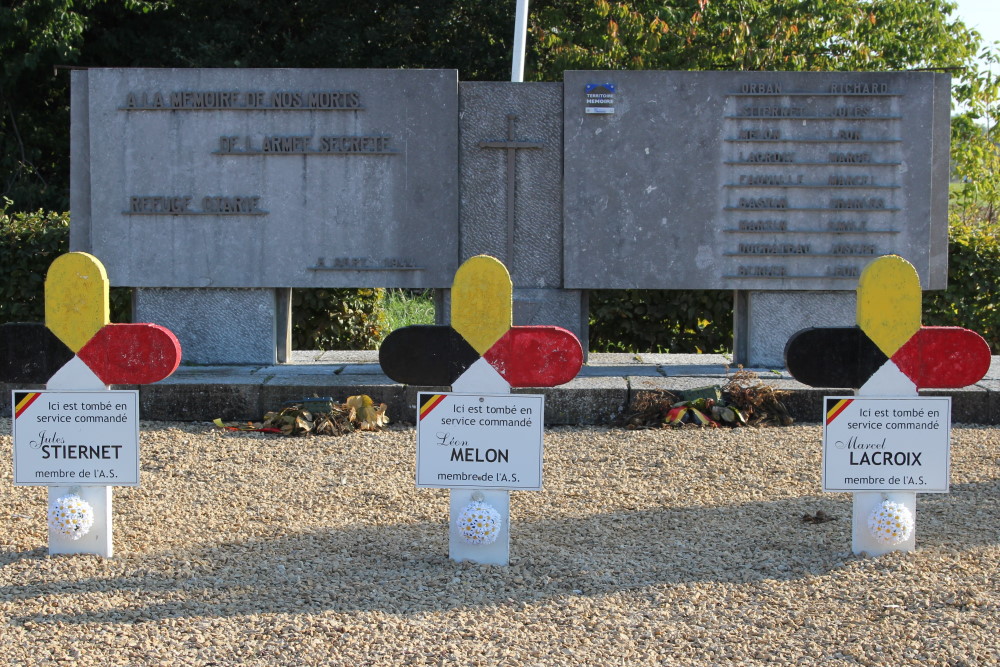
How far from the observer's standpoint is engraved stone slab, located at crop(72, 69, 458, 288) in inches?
263

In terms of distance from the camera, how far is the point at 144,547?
377cm

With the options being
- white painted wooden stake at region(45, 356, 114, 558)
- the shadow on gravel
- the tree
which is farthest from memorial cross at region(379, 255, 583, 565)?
the tree

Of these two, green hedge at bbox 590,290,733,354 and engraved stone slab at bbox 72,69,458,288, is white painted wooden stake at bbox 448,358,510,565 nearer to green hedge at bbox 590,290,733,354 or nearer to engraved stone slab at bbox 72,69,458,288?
engraved stone slab at bbox 72,69,458,288

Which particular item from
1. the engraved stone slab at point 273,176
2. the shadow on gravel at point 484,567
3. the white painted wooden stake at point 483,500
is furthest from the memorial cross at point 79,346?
the engraved stone slab at point 273,176

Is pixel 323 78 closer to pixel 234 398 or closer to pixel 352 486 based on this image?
pixel 234 398

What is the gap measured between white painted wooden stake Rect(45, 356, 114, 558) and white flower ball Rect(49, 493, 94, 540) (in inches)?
0.8

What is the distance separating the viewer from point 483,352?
3.47 meters

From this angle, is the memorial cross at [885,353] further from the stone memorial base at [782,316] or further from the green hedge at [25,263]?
the green hedge at [25,263]

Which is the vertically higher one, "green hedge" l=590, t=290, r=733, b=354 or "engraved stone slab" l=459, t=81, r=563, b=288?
"engraved stone slab" l=459, t=81, r=563, b=288

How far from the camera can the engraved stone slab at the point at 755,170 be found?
6.75 metres

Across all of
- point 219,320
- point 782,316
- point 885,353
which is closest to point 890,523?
point 885,353

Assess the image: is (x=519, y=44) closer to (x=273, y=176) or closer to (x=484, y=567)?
(x=273, y=176)

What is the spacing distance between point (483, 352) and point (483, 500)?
0.50 meters

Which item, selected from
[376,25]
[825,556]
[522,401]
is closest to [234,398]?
A: [522,401]
